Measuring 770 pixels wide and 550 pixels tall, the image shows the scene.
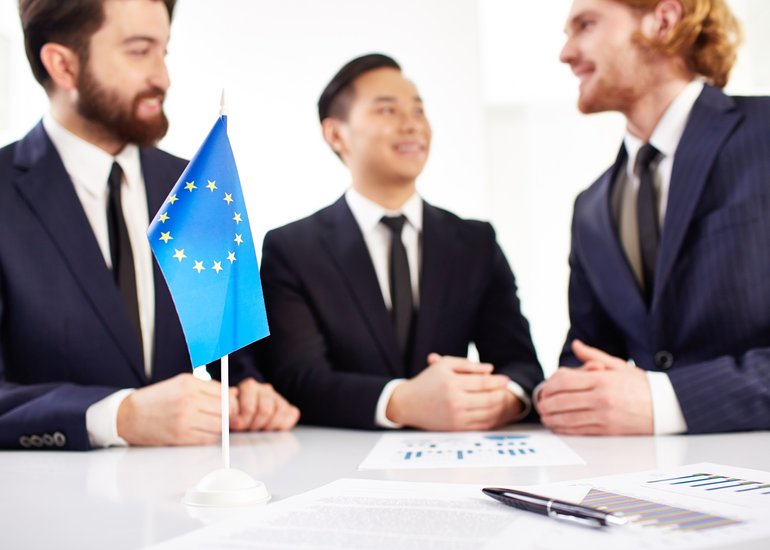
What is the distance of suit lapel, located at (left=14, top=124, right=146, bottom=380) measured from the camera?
Result: 6.45 ft

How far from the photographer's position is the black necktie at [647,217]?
6.97 feet

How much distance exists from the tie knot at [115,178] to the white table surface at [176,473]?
819 mm

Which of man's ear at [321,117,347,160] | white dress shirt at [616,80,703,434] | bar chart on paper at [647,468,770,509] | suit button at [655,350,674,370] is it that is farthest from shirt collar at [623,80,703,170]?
bar chart on paper at [647,468,770,509]

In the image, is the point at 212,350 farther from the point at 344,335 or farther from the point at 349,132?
the point at 349,132

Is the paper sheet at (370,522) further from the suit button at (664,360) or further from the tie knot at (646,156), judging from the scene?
the tie knot at (646,156)

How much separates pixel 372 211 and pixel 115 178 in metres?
0.82

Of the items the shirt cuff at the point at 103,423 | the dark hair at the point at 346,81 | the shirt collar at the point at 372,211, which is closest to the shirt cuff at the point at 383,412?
the shirt cuff at the point at 103,423

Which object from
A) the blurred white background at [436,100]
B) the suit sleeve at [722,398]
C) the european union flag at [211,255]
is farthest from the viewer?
the blurred white background at [436,100]

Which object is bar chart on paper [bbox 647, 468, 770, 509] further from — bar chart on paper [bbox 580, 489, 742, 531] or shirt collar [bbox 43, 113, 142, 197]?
shirt collar [bbox 43, 113, 142, 197]

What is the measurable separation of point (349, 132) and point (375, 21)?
98 centimetres

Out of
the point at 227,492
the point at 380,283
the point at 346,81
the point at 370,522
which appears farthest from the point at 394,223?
the point at 370,522

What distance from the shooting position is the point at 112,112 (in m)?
2.25

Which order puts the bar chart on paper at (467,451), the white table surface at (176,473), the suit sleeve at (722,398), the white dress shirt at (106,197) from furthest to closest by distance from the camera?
the white dress shirt at (106,197) < the suit sleeve at (722,398) < the bar chart on paper at (467,451) < the white table surface at (176,473)

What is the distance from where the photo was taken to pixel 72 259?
77.3 inches
